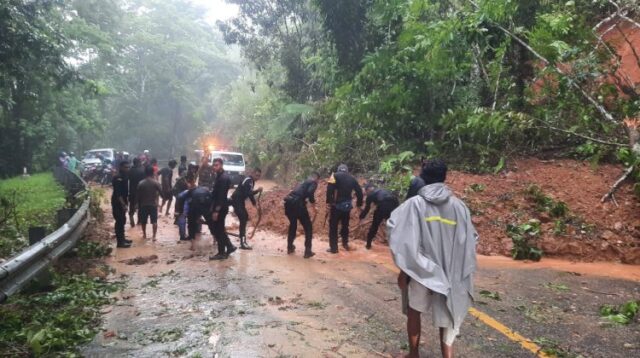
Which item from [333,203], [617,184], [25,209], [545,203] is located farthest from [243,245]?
[25,209]

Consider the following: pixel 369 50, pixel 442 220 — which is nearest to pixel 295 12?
pixel 369 50

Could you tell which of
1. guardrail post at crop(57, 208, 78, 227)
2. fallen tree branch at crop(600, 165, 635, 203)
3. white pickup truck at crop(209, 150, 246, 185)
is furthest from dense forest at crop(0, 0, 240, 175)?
fallen tree branch at crop(600, 165, 635, 203)

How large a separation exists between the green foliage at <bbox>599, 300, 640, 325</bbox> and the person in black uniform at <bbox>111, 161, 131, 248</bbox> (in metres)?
8.01

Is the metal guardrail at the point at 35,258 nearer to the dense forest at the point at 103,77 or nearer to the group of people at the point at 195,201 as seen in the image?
the group of people at the point at 195,201

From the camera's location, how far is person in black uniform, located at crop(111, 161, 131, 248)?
944cm

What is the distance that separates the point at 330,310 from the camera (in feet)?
17.4

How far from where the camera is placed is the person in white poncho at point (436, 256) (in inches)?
144

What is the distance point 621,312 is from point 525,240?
3.56 meters

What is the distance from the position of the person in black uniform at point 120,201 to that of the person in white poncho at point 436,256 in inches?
283

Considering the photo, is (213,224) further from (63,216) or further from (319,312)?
(319,312)

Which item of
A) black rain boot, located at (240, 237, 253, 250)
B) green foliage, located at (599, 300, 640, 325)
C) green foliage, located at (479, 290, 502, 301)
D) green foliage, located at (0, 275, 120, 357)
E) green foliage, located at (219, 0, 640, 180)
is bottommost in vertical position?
black rain boot, located at (240, 237, 253, 250)

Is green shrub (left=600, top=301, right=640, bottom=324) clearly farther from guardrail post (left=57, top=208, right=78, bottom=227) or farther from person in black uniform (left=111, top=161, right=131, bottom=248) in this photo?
person in black uniform (left=111, top=161, right=131, bottom=248)

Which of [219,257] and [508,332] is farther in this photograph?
[219,257]

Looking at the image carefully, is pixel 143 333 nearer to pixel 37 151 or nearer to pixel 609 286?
pixel 609 286
